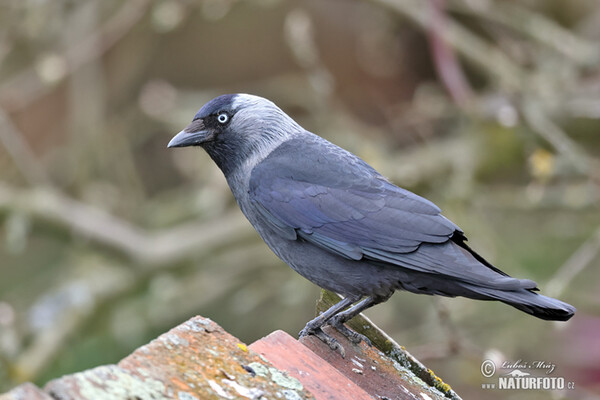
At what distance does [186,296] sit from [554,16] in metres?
4.60

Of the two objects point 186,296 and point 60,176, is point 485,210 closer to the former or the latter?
point 186,296

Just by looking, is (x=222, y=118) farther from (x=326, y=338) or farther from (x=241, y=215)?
(x=241, y=215)

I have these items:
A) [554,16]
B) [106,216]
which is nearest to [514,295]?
[106,216]

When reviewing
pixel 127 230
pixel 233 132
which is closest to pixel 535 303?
pixel 233 132

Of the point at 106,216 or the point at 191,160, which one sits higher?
the point at 191,160

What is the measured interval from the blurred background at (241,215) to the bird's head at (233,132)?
6.10ft

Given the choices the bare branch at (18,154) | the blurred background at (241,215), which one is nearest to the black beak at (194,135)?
the blurred background at (241,215)

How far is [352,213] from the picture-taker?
376 cm

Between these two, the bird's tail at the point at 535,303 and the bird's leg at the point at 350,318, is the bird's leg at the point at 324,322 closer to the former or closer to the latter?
the bird's leg at the point at 350,318

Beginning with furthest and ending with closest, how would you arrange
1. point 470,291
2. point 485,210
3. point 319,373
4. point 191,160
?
point 191,160 < point 485,210 < point 470,291 < point 319,373

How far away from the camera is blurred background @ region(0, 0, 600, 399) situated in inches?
251

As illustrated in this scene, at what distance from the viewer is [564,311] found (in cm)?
303

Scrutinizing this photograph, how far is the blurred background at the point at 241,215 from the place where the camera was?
638 centimetres

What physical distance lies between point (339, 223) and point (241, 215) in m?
3.50
